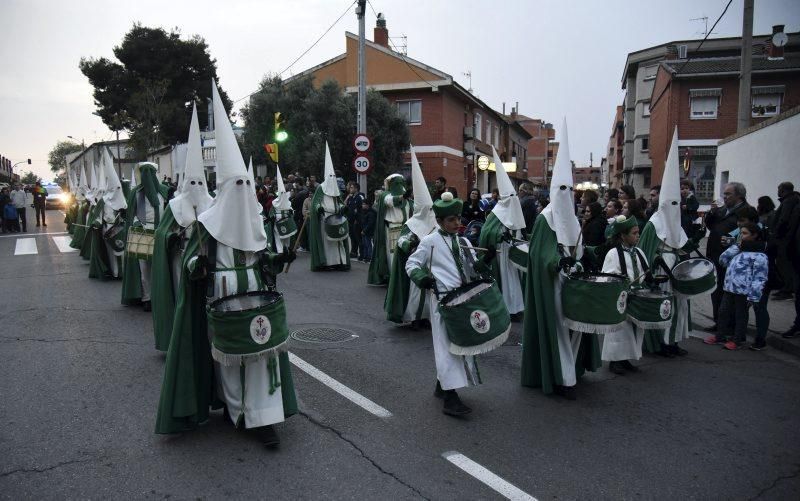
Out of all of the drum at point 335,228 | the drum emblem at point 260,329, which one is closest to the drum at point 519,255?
the drum emblem at point 260,329

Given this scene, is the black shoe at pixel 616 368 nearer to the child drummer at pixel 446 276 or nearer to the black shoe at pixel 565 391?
the black shoe at pixel 565 391

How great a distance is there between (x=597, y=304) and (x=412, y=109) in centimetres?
2827

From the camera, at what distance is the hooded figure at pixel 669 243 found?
22.1 feet

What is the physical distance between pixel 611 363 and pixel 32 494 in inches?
205

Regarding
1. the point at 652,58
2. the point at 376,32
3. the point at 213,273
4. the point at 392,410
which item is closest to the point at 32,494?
Result: the point at 213,273

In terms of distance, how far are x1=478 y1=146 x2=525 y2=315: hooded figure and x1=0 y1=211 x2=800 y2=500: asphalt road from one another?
5.12ft

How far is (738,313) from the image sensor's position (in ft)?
23.4

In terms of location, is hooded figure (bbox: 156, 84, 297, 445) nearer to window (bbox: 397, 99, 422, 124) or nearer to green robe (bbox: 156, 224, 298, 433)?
green robe (bbox: 156, 224, 298, 433)

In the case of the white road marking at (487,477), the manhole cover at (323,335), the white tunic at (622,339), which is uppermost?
the white tunic at (622,339)

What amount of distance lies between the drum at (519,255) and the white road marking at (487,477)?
3.51m

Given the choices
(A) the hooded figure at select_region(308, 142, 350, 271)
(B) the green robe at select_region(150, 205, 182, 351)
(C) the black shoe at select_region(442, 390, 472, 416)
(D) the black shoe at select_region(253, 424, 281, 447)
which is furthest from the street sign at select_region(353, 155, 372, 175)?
(D) the black shoe at select_region(253, 424, 281, 447)

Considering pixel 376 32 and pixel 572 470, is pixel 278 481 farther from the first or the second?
pixel 376 32

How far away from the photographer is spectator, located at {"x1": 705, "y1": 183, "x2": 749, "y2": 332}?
25.6 feet

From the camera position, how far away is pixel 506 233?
28.0ft
